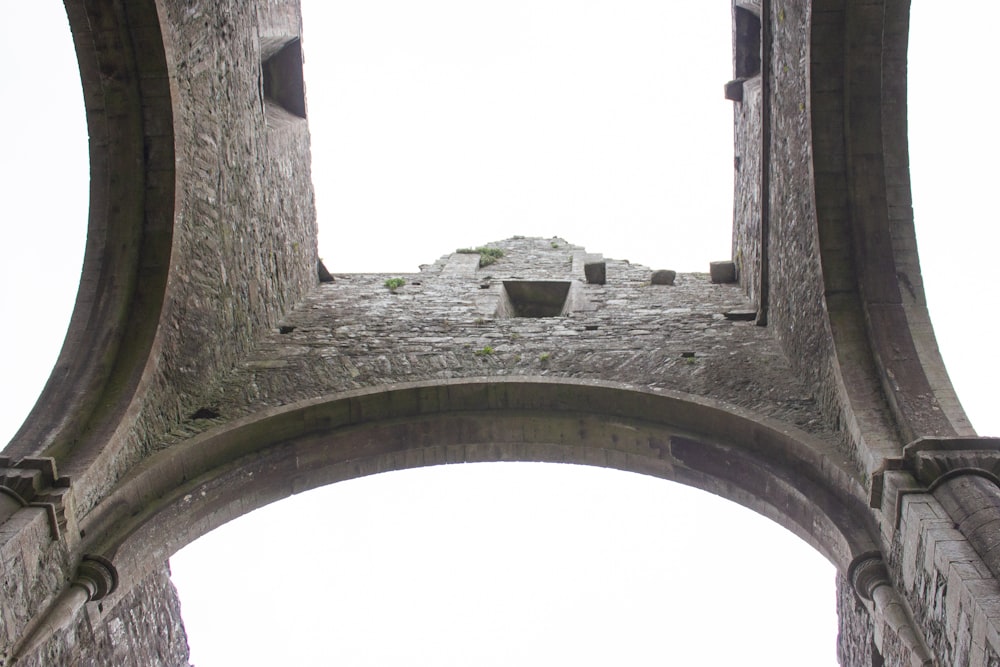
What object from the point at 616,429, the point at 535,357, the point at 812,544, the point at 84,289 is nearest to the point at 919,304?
the point at 812,544

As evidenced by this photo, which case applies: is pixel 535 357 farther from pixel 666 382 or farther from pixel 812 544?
pixel 812 544

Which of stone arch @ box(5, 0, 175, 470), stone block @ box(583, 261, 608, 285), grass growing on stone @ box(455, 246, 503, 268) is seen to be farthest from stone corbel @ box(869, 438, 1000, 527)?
grass growing on stone @ box(455, 246, 503, 268)

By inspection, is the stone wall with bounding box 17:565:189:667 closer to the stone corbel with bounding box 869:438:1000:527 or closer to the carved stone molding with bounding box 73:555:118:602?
the carved stone molding with bounding box 73:555:118:602

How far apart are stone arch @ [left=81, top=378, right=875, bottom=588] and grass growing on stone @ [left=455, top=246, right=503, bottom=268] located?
5281mm

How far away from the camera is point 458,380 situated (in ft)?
22.3

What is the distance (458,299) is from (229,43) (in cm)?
299

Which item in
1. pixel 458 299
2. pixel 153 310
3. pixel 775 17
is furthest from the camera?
pixel 458 299

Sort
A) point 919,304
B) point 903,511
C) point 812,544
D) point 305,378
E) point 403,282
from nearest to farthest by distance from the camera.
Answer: point 903,511 < point 812,544 < point 919,304 < point 305,378 < point 403,282

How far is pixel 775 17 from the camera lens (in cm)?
755

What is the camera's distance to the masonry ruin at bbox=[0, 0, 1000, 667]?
4.77 m

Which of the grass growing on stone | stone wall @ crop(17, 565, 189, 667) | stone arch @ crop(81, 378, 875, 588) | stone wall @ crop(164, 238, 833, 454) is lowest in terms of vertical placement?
stone wall @ crop(17, 565, 189, 667)

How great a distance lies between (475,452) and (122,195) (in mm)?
2952

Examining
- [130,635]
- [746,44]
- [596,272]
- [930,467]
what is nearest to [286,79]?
[596,272]

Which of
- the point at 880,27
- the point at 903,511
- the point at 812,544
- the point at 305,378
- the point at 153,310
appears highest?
the point at 880,27
